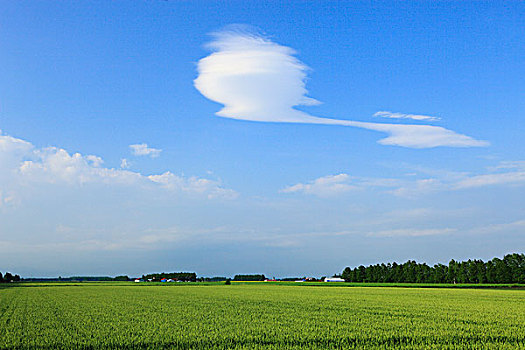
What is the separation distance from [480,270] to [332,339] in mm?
132429

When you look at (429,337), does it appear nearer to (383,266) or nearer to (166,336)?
(166,336)

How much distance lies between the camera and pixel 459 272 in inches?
5571

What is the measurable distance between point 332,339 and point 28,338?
12.6m

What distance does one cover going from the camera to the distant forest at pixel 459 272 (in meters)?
134

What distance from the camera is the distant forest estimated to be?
134 meters

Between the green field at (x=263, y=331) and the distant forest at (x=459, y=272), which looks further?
the distant forest at (x=459, y=272)

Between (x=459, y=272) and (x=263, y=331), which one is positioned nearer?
(x=263, y=331)

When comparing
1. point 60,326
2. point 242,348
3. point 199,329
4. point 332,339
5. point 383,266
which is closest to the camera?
point 242,348

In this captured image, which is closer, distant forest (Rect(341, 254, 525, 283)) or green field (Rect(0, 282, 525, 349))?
green field (Rect(0, 282, 525, 349))

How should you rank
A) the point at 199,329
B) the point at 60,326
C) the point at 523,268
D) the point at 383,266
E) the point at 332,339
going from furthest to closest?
the point at 383,266
the point at 523,268
the point at 60,326
the point at 199,329
the point at 332,339

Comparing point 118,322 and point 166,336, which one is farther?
point 118,322

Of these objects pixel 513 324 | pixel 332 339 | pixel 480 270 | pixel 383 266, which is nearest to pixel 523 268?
pixel 480 270

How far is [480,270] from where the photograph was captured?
5448 inches

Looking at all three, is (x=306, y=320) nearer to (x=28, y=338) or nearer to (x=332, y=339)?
(x=332, y=339)
